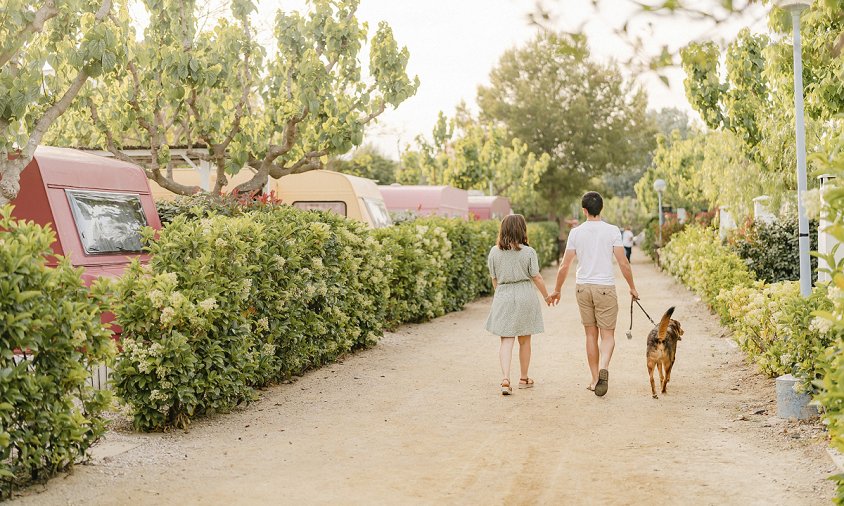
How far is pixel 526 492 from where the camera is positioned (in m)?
5.32

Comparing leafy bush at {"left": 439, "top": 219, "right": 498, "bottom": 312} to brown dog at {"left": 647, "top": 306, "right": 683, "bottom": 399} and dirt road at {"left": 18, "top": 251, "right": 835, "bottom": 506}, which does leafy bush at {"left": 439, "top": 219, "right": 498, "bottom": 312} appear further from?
brown dog at {"left": 647, "top": 306, "right": 683, "bottom": 399}

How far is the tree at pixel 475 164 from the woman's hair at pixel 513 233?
31155 mm

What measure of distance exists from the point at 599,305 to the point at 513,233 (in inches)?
39.2

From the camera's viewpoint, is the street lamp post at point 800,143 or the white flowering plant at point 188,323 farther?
the street lamp post at point 800,143

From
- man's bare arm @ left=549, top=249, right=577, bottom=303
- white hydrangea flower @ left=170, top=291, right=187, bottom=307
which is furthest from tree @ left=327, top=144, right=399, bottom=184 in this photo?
white hydrangea flower @ left=170, top=291, right=187, bottom=307

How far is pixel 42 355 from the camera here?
17.1ft

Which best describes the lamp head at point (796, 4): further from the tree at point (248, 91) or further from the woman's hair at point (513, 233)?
the tree at point (248, 91)

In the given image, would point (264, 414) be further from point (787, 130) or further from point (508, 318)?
point (787, 130)

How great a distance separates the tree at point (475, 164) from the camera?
4031cm

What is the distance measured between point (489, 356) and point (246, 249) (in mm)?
4154

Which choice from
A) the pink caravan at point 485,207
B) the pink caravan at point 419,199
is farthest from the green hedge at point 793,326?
the pink caravan at point 485,207

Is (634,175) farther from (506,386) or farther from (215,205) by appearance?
(506,386)

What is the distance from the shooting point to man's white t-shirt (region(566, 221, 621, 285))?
841 cm

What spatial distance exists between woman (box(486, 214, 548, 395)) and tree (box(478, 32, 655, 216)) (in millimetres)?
43350
